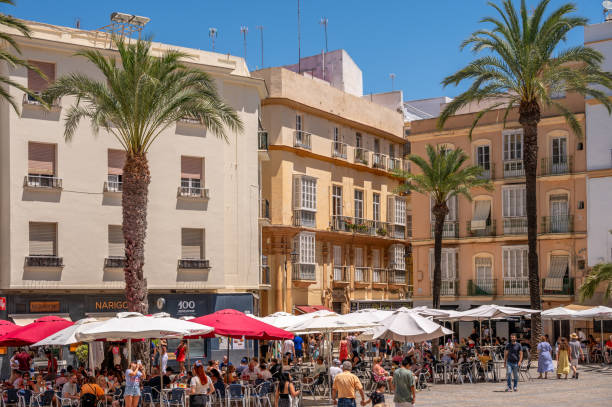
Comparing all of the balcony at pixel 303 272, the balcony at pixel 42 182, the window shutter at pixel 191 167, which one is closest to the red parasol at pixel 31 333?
the balcony at pixel 42 182

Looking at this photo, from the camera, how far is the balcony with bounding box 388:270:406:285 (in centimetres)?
6244

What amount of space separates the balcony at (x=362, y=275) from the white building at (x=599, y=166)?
15046 millimetres

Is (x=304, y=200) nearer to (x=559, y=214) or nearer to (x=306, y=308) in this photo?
(x=306, y=308)

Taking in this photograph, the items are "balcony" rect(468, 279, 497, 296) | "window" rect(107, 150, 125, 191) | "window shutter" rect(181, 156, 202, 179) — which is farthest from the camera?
"balcony" rect(468, 279, 497, 296)

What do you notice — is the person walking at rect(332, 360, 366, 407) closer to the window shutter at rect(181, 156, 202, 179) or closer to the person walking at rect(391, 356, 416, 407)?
the person walking at rect(391, 356, 416, 407)

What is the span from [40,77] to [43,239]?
22.8 ft

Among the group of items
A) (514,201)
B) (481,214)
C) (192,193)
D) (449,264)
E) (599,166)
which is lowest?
(449,264)

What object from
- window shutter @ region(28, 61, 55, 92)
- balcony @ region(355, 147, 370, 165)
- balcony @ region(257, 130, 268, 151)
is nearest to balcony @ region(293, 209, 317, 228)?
balcony @ region(355, 147, 370, 165)

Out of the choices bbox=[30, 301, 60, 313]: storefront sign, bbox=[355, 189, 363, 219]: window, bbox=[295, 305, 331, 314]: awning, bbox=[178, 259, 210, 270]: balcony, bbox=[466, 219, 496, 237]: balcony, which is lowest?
bbox=[295, 305, 331, 314]: awning

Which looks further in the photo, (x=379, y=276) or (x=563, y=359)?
(x=379, y=276)

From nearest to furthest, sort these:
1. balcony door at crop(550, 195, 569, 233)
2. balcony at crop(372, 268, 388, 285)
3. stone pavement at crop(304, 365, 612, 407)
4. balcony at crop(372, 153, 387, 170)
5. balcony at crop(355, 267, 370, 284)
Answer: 1. stone pavement at crop(304, 365, 612, 407)
2. balcony door at crop(550, 195, 569, 233)
3. balcony at crop(355, 267, 370, 284)
4. balcony at crop(372, 268, 388, 285)
5. balcony at crop(372, 153, 387, 170)

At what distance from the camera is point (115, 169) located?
40344mm

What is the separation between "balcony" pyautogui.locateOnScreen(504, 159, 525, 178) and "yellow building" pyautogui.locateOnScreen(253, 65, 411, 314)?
800 cm

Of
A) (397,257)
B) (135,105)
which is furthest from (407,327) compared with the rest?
(397,257)
